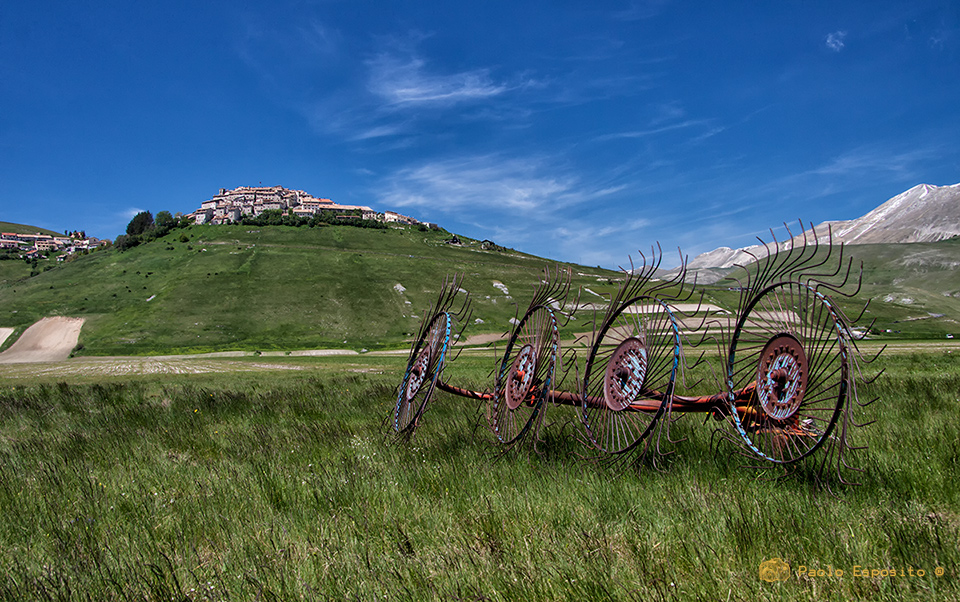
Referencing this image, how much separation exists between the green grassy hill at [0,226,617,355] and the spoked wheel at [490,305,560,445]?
2276 inches

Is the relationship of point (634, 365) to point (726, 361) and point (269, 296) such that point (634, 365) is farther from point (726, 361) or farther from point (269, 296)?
point (269, 296)

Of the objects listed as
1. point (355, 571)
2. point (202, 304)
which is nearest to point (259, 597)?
point (355, 571)

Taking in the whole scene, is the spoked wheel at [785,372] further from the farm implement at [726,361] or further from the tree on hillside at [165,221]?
the tree on hillside at [165,221]

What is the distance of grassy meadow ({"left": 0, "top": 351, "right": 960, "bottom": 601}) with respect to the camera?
8.93 ft

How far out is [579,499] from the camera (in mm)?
3988

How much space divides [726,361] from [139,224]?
21918cm

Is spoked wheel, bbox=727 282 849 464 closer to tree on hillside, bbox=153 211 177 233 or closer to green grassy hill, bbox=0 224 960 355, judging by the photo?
green grassy hill, bbox=0 224 960 355

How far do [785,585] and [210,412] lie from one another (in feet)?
33.4

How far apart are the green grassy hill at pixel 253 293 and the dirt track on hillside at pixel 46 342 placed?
2419 millimetres

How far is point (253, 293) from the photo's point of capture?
103 m

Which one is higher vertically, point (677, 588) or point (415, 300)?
point (415, 300)

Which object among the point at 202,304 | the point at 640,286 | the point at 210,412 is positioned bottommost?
the point at 210,412

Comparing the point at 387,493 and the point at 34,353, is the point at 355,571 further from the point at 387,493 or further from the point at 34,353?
the point at 34,353

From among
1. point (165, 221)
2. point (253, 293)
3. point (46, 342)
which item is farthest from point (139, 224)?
point (46, 342)
